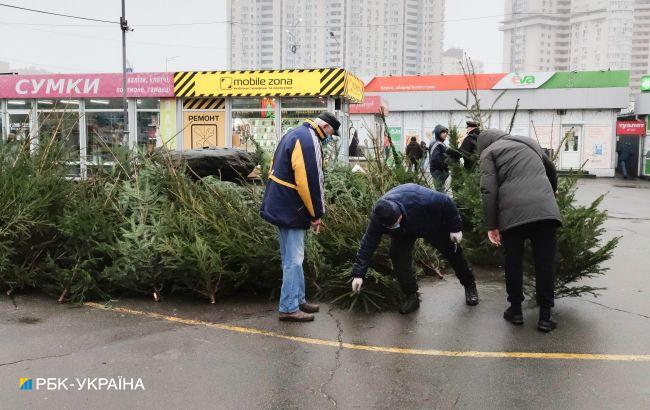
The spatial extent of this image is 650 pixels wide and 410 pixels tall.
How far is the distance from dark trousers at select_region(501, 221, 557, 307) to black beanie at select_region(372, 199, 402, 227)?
866 millimetres

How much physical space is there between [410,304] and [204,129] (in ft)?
40.7

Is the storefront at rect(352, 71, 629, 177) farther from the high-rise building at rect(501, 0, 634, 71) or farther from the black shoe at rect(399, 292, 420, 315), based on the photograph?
the high-rise building at rect(501, 0, 634, 71)

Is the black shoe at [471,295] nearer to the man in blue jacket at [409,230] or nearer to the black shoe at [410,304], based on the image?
the man in blue jacket at [409,230]

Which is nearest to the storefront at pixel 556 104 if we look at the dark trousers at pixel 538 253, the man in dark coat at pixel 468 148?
the man in dark coat at pixel 468 148

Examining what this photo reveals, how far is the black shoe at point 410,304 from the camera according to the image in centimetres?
525

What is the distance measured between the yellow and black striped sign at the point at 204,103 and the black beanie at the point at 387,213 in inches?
477

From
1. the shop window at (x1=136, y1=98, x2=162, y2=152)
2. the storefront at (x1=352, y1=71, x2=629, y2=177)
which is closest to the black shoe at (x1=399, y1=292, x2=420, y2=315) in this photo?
the shop window at (x1=136, y1=98, x2=162, y2=152)

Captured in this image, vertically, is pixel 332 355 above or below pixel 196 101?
below

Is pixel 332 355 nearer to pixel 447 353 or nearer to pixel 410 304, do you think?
pixel 447 353

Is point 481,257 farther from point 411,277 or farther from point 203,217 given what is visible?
point 203,217

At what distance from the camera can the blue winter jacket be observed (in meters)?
4.92

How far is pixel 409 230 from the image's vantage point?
507 centimetres

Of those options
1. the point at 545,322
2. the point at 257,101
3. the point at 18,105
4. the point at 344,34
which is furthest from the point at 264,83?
the point at 344,34

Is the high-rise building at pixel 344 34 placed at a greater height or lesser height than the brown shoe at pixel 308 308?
greater
